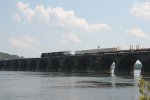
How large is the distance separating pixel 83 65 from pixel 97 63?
14.5 m

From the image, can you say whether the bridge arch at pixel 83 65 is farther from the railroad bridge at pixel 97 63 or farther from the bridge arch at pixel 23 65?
the bridge arch at pixel 23 65

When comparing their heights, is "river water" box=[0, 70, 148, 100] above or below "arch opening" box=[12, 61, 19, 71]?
below

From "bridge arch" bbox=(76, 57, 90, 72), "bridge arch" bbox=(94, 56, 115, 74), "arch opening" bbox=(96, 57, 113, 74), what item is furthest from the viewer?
"bridge arch" bbox=(76, 57, 90, 72)

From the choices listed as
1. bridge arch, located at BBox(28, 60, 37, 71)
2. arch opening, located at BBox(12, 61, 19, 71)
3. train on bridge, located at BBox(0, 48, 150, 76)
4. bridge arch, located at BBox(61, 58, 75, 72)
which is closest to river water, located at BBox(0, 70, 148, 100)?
train on bridge, located at BBox(0, 48, 150, 76)

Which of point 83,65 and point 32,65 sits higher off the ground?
point 32,65

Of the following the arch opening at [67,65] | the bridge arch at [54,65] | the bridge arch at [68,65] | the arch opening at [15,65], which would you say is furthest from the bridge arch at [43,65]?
the arch opening at [15,65]

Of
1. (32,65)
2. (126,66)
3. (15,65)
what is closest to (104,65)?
(126,66)

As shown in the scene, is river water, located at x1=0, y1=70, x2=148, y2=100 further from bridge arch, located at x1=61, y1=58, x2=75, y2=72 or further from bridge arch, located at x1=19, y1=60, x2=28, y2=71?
bridge arch, located at x1=19, y1=60, x2=28, y2=71

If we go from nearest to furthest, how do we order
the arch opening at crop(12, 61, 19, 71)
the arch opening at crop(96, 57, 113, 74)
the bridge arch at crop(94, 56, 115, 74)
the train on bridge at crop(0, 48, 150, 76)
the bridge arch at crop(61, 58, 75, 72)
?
the train on bridge at crop(0, 48, 150, 76), the bridge arch at crop(94, 56, 115, 74), the arch opening at crop(96, 57, 113, 74), the bridge arch at crop(61, 58, 75, 72), the arch opening at crop(12, 61, 19, 71)

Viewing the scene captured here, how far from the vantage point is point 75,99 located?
34156 mm

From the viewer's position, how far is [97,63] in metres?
110

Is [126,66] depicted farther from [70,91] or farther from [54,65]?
[70,91]

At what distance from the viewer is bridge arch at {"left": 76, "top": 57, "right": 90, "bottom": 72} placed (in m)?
120

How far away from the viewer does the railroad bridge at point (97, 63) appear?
91688 mm
